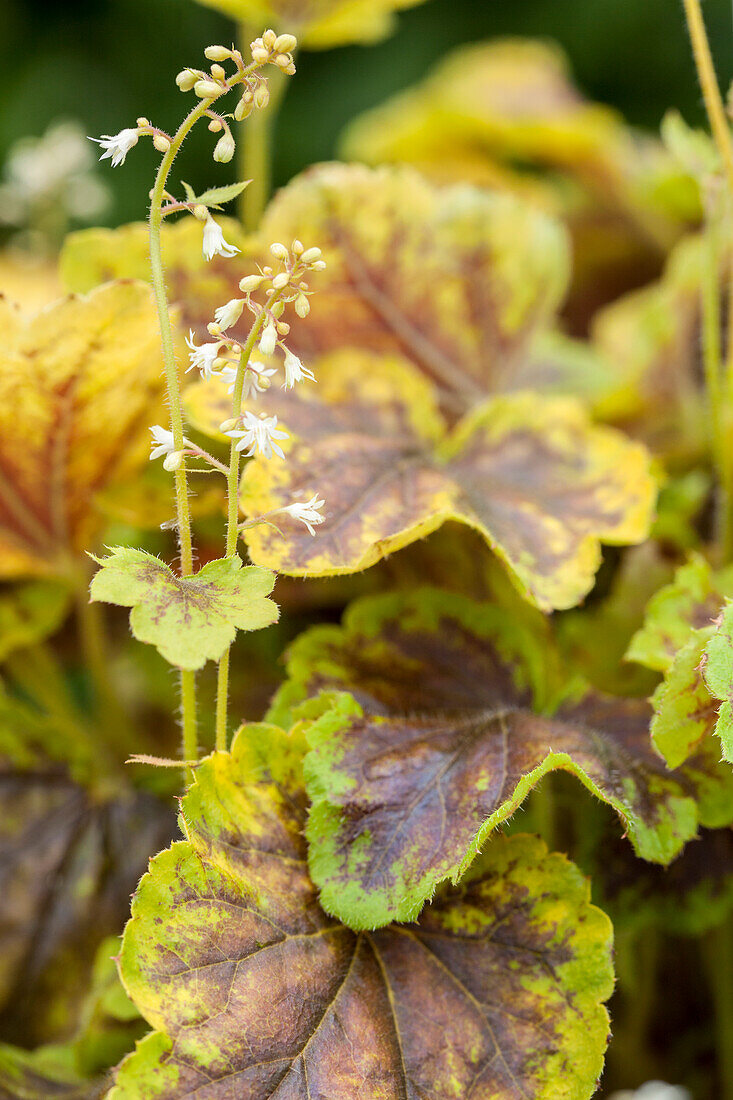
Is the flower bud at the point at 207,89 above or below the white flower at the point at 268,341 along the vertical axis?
above

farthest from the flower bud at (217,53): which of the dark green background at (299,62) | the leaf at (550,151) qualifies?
the dark green background at (299,62)

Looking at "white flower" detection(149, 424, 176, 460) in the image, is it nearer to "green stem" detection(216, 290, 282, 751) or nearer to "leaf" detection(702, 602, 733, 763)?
"green stem" detection(216, 290, 282, 751)

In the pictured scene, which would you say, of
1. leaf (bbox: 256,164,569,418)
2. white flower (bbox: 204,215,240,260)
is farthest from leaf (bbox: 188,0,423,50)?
white flower (bbox: 204,215,240,260)

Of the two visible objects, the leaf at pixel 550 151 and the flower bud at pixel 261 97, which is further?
the leaf at pixel 550 151

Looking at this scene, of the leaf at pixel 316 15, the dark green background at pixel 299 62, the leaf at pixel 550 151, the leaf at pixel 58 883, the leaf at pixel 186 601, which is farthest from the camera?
the dark green background at pixel 299 62

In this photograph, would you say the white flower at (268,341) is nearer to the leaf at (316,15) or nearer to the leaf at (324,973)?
the leaf at (324,973)

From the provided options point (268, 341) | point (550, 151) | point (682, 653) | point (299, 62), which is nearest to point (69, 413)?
point (268, 341)

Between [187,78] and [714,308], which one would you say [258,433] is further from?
[714,308]
